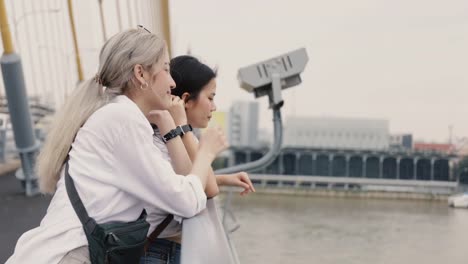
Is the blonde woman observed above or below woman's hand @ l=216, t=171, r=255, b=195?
above

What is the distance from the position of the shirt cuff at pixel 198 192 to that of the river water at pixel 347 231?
14.2 metres

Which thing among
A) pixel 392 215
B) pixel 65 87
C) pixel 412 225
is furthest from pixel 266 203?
pixel 65 87

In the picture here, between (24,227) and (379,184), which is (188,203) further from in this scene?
(379,184)

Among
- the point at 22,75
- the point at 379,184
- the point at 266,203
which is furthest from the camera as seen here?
the point at 379,184

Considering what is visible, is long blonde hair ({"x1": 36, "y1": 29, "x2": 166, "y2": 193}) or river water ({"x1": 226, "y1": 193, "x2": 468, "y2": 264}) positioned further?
river water ({"x1": 226, "y1": 193, "x2": 468, "y2": 264})

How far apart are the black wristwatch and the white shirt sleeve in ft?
0.18

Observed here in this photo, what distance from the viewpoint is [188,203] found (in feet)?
1.88

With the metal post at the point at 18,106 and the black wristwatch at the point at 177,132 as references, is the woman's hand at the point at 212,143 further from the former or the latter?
the metal post at the point at 18,106

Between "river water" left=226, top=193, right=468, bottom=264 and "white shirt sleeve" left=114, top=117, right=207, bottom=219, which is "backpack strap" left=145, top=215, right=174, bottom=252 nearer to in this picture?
"white shirt sleeve" left=114, top=117, right=207, bottom=219

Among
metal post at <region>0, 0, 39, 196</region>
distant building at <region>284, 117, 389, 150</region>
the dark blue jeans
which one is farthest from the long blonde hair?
distant building at <region>284, 117, 389, 150</region>

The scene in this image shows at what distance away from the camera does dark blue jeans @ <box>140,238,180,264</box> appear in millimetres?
636

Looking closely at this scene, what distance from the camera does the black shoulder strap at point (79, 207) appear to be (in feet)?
1.81

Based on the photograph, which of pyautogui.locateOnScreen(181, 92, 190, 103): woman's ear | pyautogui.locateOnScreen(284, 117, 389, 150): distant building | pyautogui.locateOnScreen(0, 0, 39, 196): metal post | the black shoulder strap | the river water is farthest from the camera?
pyautogui.locateOnScreen(284, 117, 389, 150): distant building

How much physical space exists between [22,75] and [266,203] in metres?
33.6
